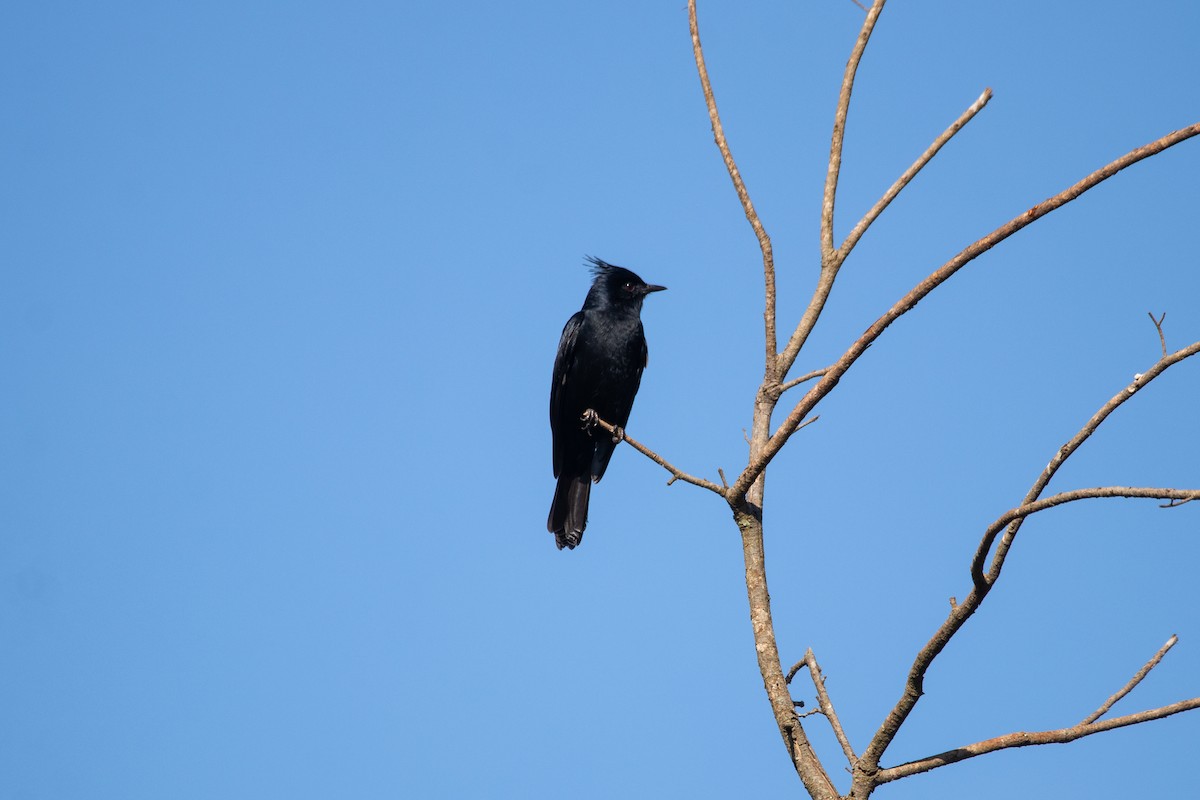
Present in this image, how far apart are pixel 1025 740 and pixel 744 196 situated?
1932 millimetres

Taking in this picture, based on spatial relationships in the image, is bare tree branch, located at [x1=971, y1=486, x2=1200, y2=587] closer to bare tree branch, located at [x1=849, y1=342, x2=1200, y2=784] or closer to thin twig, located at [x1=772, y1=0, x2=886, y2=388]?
bare tree branch, located at [x1=849, y1=342, x2=1200, y2=784]

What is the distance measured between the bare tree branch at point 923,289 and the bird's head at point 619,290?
4932 mm

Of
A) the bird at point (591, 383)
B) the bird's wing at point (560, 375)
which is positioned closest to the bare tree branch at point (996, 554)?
the bird at point (591, 383)

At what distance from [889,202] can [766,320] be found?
1.80ft

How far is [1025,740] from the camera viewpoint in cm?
315

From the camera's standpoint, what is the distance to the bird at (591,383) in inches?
328

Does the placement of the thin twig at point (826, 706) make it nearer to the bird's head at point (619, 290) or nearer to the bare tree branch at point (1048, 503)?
the bare tree branch at point (1048, 503)

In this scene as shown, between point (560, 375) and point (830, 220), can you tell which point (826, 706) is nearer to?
point (830, 220)

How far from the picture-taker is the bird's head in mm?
8531

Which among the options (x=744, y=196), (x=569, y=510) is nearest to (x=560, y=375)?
(x=569, y=510)

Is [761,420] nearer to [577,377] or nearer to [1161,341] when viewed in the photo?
[1161,341]

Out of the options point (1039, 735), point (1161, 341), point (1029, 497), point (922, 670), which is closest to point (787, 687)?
point (922, 670)

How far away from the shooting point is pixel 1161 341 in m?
3.29

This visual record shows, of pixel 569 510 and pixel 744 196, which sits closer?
pixel 744 196
